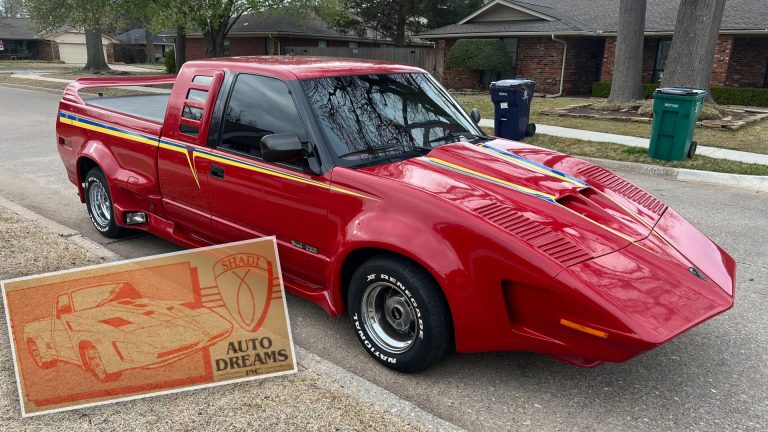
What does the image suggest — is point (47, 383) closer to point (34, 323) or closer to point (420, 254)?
point (34, 323)

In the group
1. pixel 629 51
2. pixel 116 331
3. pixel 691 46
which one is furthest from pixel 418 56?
pixel 116 331

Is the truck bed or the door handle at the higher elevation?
the truck bed

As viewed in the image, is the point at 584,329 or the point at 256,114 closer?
the point at 584,329

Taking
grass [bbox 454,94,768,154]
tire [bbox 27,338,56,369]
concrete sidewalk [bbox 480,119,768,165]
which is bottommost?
tire [bbox 27,338,56,369]

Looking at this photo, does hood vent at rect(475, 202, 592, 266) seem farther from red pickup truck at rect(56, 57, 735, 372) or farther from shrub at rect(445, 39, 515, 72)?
shrub at rect(445, 39, 515, 72)

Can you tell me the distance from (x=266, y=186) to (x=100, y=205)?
107 inches

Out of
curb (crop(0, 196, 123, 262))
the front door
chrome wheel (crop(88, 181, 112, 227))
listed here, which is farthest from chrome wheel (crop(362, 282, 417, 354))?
chrome wheel (crop(88, 181, 112, 227))

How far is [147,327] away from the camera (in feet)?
12.2

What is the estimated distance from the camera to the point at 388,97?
4133 mm

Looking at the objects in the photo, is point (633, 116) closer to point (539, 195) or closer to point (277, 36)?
point (539, 195)

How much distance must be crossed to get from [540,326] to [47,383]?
2.59m

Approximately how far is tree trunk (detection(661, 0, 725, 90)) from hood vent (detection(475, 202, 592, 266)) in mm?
12901

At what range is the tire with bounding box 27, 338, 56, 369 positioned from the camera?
3266 mm

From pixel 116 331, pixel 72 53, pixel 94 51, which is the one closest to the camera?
pixel 116 331
